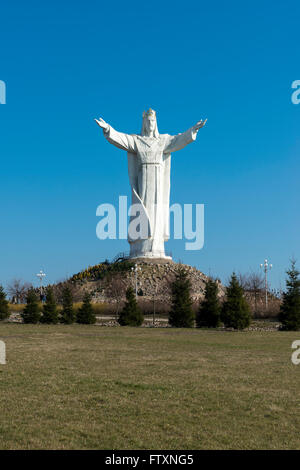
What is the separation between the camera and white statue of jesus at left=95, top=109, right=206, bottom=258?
4147 cm

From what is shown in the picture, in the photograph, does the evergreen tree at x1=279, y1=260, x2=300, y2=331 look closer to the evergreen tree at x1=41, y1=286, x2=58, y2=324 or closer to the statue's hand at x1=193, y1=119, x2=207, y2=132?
the evergreen tree at x1=41, y1=286, x2=58, y2=324

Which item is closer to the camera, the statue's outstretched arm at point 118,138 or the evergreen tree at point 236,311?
the evergreen tree at point 236,311

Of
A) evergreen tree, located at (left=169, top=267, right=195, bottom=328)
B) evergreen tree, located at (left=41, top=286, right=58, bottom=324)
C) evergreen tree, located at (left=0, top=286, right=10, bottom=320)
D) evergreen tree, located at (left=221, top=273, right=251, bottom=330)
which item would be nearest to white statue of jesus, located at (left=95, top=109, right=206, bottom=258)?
evergreen tree, located at (left=0, top=286, right=10, bottom=320)

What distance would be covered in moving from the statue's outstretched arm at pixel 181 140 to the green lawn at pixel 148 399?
27966mm

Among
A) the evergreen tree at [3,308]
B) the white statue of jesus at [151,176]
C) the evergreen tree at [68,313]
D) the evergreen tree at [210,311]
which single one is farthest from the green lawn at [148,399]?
the white statue of jesus at [151,176]

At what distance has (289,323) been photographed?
73.6 ft

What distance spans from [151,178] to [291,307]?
21218 mm

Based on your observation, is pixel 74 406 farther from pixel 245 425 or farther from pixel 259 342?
pixel 259 342

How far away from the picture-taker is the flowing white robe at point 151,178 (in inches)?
1631

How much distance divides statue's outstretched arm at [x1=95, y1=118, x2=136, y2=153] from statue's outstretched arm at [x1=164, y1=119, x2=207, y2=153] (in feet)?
9.15

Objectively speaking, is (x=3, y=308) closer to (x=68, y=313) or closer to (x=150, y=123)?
(x=68, y=313)

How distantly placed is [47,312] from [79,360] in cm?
1490

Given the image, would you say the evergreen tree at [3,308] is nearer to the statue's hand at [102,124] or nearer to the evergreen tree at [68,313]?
the evergreen tree at [68,313]
